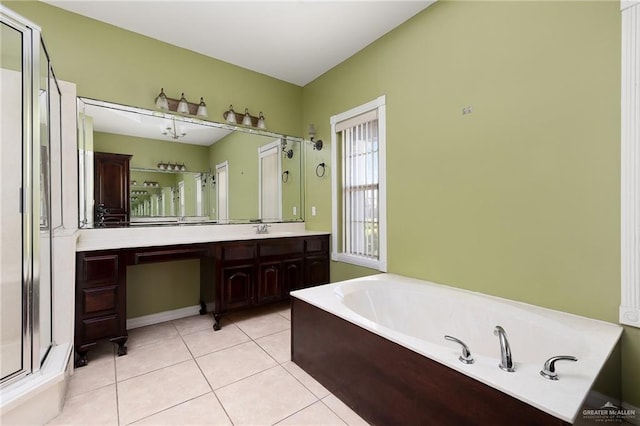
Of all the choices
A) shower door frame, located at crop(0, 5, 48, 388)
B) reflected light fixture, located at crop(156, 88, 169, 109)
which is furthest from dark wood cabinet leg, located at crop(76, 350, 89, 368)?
reflected light fixture, located at crop(156, 88, 169, 109)

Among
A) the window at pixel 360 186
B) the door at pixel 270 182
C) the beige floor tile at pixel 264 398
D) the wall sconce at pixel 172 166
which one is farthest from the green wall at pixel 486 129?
the beige floor tile at pixel 264 398

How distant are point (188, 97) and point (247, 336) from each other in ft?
8.20

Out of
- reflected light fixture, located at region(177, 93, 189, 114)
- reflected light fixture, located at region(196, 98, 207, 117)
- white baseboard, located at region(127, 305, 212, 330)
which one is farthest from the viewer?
reflected light fixture, located at region(196, 98, 207, 117)

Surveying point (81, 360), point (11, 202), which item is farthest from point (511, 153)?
point (81, 360)

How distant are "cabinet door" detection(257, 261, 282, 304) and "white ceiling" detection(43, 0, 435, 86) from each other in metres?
2.29

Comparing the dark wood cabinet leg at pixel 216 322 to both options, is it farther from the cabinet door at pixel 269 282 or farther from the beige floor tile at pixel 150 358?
the cabinet door at pixel 269 282

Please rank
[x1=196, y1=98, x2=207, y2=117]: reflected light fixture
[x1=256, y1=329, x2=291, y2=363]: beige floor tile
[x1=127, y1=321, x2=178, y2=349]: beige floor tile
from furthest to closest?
1. [x1=196, y1=98, x2=207, y2=117]: reflected light fixture
2. [x1=127, y1=321, x2=178, y2=349]: beige floor tile
3. [x1=256, y1=329, x2=291, y2=363]: beige floor tile

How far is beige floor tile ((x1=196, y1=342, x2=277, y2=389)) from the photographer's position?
1.90 meters

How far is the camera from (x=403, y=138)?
262 cm

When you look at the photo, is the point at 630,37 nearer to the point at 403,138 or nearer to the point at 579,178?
the point at 579,178

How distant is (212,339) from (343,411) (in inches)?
55.4

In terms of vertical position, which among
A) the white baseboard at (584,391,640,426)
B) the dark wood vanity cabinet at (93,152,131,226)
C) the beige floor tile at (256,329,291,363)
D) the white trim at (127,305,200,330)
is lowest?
the beige floor tile at (256,329,291,363)

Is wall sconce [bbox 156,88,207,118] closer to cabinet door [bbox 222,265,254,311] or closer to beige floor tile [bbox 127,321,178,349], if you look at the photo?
cabinet door [bbox 222,265,254,311]

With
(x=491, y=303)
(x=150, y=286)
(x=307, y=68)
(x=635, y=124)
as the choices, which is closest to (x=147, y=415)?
(x=150, y=286)
